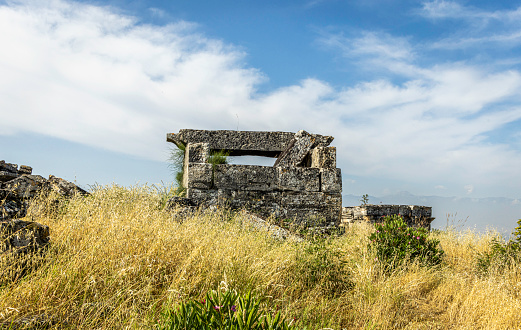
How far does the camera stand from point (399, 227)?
6.18 m

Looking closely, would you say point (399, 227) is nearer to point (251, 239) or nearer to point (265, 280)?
point (251, 239)

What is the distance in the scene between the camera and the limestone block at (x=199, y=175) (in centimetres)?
764

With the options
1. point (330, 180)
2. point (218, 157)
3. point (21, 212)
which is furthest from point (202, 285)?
point (330, 180)

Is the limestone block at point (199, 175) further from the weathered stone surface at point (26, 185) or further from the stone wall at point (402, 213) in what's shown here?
the stone wall at point (402, 213)

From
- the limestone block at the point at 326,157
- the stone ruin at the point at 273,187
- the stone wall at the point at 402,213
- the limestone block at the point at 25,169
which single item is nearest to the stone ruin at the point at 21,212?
the limestone block at the point at 25,169

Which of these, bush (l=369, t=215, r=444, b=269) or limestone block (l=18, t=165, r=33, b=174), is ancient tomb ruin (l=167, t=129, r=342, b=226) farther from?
limestone block (l=18, t=165, r=33, b=174)

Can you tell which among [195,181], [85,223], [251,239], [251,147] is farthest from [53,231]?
[251,147]

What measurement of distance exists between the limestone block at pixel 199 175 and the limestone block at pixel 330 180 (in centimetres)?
250

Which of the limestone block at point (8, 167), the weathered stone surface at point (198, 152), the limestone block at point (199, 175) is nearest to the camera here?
the limestone block at point (199, 175)

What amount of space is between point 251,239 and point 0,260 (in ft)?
9.36

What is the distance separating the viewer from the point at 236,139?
856cm

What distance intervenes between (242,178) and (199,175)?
937 mm

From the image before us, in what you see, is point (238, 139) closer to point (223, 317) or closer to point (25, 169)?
point (25, 169)

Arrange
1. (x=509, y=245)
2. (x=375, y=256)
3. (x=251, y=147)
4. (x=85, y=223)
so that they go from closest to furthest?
1. (x=85, y=223)
2. (x=375, y=256)
3. (x=509, y=245)
4. (x=251, y=147)
